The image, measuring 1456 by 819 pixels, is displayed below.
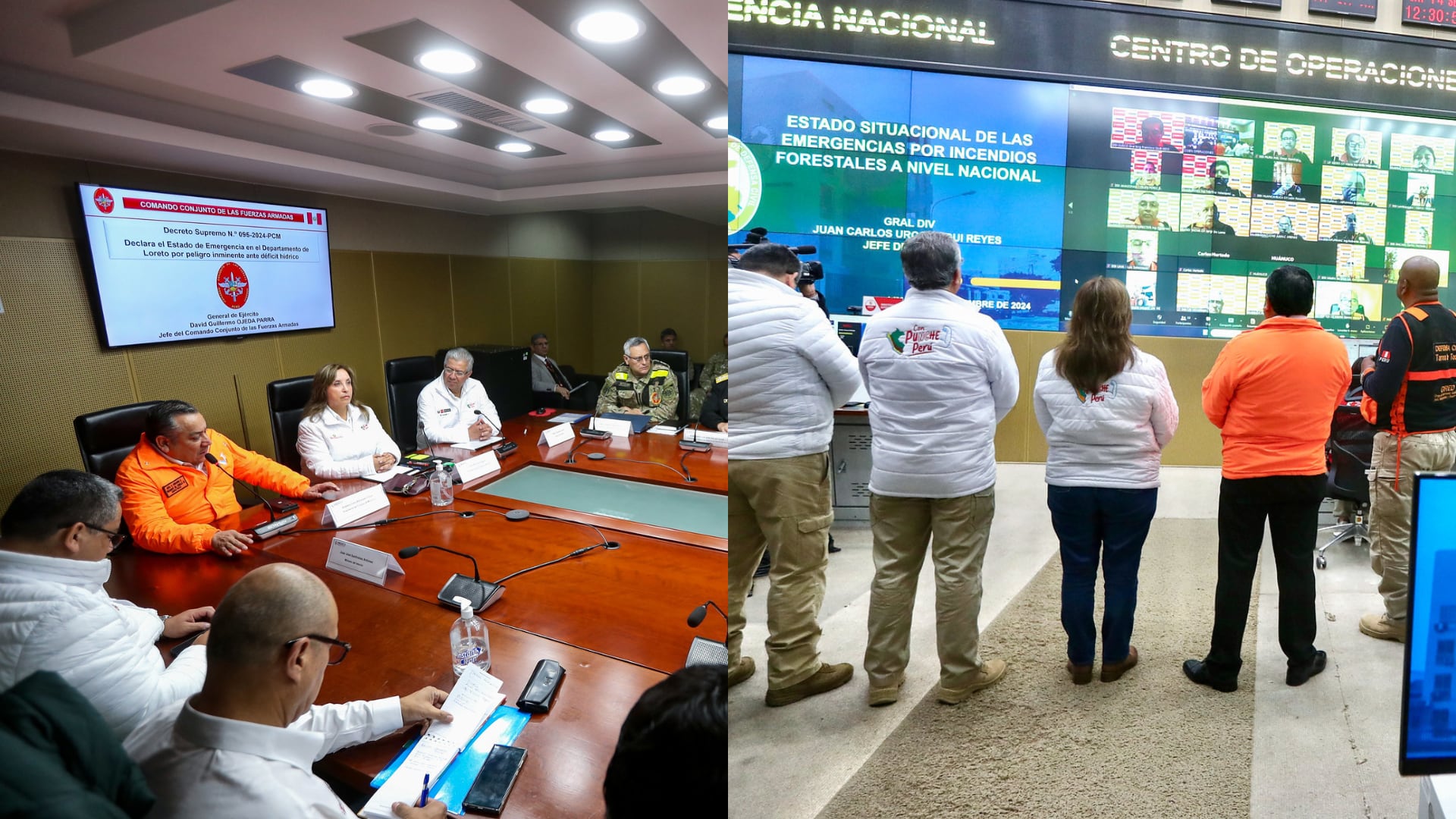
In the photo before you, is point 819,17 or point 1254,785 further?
point 819,17

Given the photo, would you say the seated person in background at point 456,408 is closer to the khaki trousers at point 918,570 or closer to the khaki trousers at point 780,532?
the khaki trousers at point 780,532

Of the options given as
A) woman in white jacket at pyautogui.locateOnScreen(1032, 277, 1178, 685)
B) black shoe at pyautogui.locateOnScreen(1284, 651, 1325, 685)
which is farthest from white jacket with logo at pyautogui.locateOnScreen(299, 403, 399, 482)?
black shoe at pyautogui.locateOnScreen(1284, 651, 1325, 685)

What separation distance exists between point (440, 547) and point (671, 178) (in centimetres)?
39

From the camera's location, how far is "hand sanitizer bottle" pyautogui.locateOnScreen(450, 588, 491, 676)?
592 mm

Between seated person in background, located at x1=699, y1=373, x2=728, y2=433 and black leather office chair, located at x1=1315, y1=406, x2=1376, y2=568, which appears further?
black leather office chair, located at x1=1315, y1=406, x2=1376, y2=568

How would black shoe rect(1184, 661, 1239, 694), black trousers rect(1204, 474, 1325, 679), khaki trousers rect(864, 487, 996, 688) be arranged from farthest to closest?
black shoe rect(1184, 661, 1239, 694), black trousers rect(1204, 474, 1325, 679), khaki trousers rect(864, 487, 996, 688)

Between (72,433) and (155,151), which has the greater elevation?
(155,151)

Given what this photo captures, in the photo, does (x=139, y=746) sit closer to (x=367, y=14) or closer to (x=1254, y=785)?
(x=367, y=14)

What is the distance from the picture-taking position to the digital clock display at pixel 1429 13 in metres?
2.57

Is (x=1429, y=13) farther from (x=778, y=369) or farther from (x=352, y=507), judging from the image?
(x=352, y=507)

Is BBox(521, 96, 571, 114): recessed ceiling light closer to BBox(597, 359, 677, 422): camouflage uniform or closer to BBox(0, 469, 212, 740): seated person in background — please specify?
BBox(597, 359, 677, 422): camouflage uniform

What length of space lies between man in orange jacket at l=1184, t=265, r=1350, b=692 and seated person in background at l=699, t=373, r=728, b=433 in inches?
69.1

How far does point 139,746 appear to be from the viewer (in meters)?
0.35

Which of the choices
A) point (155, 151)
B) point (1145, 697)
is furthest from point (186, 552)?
point (1145, 697)
